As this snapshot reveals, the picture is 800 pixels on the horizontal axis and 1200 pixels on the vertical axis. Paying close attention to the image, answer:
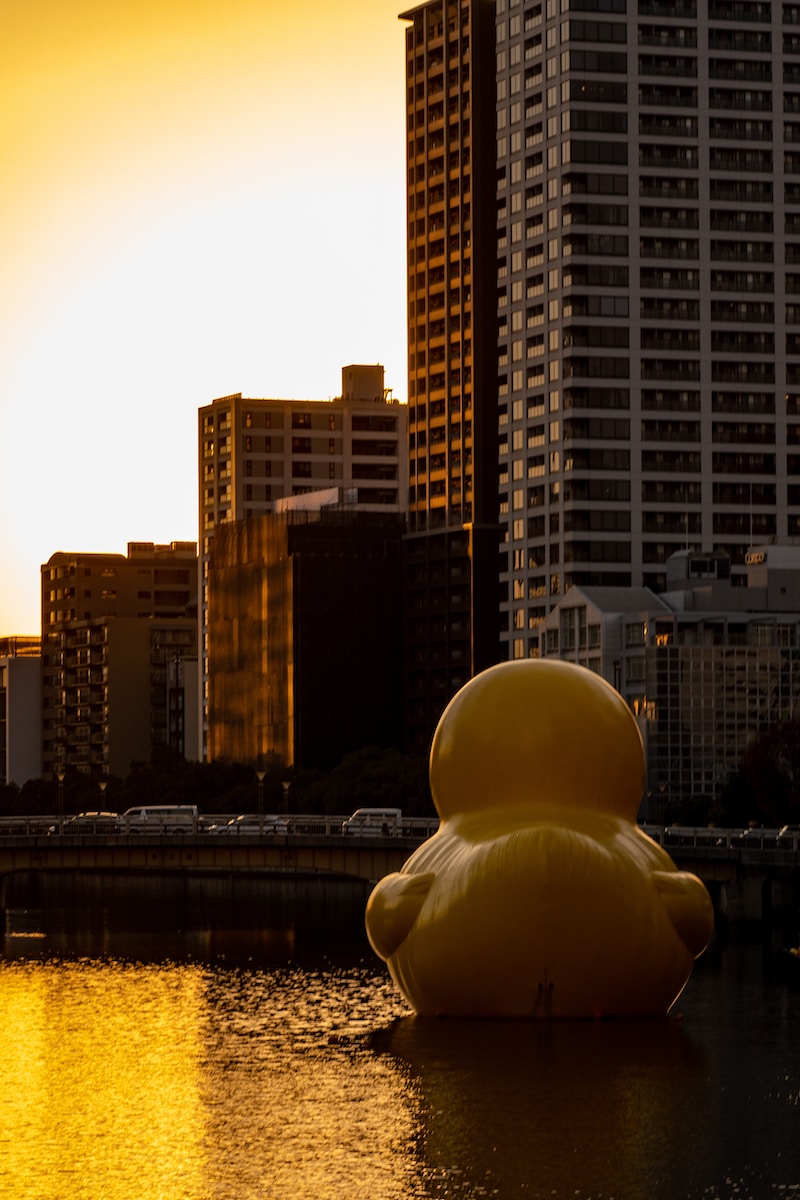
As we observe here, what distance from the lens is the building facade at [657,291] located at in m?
176

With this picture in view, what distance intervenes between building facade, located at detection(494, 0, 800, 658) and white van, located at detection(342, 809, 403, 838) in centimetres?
4711

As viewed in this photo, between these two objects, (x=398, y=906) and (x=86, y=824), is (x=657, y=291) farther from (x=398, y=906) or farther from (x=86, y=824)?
(x=398, y=906)

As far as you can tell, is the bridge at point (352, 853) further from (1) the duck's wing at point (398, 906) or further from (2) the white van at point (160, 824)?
(1) the duck's wing at point (398, 906)

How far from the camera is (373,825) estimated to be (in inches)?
4786

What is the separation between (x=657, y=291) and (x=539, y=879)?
118559 millimetres

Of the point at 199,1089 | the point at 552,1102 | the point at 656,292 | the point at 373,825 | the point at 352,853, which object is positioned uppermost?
the point at 656,292

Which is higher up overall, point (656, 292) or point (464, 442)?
point (656, 292)

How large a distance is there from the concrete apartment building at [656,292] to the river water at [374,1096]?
90638 millimetres

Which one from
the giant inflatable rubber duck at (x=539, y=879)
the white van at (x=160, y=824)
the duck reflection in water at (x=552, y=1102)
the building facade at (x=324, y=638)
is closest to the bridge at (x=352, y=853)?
the white van at (x=160, y=824)

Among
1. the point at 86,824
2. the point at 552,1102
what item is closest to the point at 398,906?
the point at 552,1102

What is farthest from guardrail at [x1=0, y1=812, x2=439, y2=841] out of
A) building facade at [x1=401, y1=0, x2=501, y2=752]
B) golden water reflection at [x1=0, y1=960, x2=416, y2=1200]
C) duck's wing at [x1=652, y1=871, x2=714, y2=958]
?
A: building facade at [x1=401, y1=0, x2=501, y2=752]

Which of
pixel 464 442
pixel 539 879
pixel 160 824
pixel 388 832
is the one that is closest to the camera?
pixel 539 879

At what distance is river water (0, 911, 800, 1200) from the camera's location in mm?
50125

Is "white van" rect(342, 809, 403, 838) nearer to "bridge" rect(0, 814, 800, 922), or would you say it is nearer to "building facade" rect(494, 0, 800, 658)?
"bridge" rect(0, 814, 800, 922)
